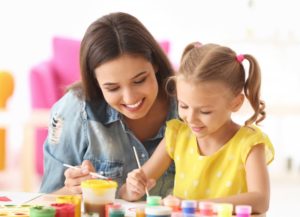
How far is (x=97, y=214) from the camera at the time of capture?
1.58 metres

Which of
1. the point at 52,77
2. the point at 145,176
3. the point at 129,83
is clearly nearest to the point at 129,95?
the point at 129,83

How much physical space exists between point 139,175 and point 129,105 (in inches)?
11.7

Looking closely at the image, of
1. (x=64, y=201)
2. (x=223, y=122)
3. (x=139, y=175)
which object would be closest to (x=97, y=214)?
(x=64, y=201)

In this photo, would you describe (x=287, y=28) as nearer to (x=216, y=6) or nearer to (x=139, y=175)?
(x=216, y=6)

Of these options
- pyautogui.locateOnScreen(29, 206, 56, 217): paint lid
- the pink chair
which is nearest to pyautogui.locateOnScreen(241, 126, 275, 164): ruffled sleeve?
pyautogui.locateOnScreen(29, 206, 56, 217): paint lid

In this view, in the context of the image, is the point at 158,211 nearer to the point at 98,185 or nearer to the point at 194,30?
the point at 98,185

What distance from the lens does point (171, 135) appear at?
6.57 feet

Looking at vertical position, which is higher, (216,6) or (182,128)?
(216,6)

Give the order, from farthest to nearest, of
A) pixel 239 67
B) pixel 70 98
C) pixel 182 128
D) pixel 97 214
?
1. pixel 70 98
2. pixel 182 128
3. pixel 239 67
4. pixel 97 214

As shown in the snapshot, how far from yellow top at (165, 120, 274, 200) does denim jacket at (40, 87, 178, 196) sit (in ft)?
0.83

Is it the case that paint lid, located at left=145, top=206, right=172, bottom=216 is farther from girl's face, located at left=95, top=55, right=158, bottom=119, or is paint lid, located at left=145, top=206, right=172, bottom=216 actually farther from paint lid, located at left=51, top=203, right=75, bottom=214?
girl's face, located at left=95, top=55, right=158, bottom=119

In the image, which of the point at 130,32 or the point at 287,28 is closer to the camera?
the point at 130,32

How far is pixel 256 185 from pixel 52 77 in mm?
3263

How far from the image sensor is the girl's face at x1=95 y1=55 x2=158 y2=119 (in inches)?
79.5
